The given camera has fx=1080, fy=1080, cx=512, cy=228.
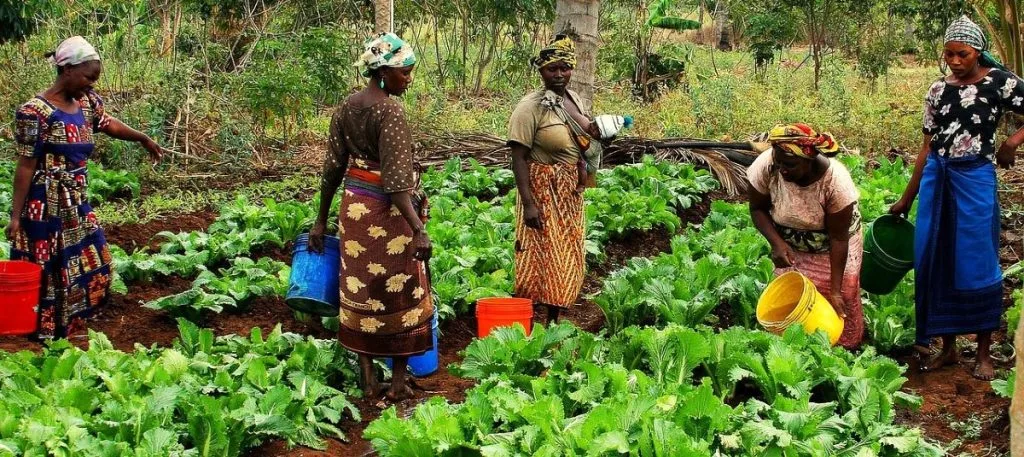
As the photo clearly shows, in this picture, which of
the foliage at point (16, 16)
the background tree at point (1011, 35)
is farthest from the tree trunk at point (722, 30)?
the foliage at point (16, 16)

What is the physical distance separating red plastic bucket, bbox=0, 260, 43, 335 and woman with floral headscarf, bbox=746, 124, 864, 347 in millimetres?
3735

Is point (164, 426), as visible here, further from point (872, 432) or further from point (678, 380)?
point (872, 432)

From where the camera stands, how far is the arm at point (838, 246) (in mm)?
5230

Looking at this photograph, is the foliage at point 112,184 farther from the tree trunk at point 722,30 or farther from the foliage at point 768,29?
the tree trunk at point 722,30

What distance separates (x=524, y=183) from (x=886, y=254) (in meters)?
2.00

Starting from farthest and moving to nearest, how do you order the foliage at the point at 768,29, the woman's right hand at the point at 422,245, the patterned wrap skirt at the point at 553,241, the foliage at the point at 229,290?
the foliage at the point at 768,29
the foliage at the point at 229,290
the patterned wrap skirt at the point at 553,241
the woman's right hand at the point at 422,245

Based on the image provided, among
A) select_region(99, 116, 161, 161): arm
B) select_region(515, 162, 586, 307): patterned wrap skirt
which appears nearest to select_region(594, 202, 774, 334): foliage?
select_region(515, 162, 586, 307): patterned wrap skirt

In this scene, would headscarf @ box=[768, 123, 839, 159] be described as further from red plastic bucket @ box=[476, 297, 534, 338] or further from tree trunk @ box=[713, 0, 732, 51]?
tree trunk @ box=[713, 0, 732, 51]

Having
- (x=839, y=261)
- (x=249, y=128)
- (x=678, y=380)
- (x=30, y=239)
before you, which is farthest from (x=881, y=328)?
(x=249, y=128)

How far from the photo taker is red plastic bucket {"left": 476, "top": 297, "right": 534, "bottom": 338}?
234 inches

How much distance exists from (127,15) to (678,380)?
11.6 meters

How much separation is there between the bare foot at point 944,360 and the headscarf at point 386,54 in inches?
124

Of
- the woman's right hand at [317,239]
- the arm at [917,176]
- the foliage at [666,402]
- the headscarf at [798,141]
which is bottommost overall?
the foliage at [666,402]

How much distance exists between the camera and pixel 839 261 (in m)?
5.31
